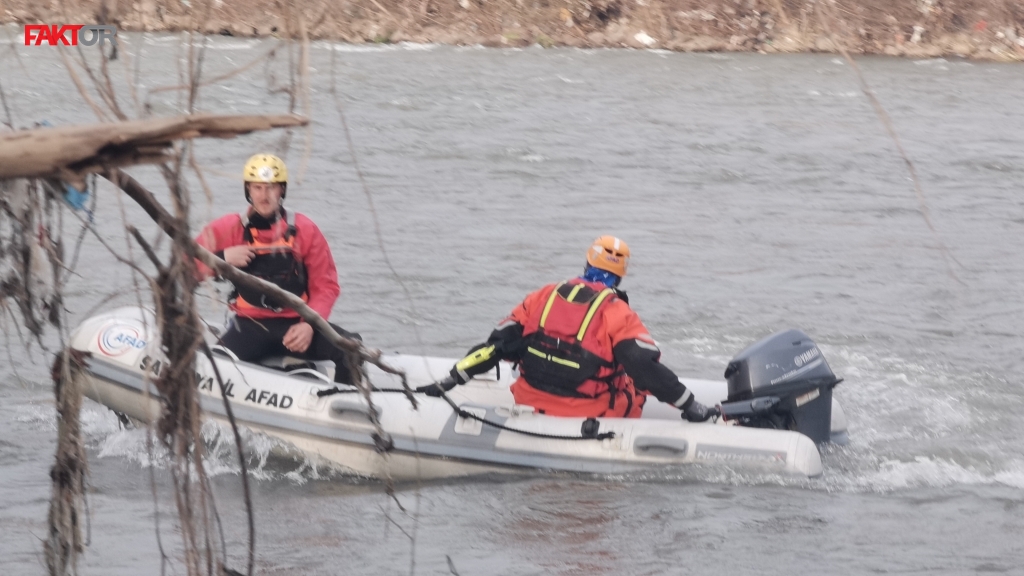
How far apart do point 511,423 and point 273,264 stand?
53.4 inches

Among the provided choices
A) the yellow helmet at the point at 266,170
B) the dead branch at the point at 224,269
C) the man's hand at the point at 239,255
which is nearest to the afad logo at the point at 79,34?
the dead branch at the point at 224,269

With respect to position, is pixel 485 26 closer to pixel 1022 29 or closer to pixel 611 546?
pixel 1022 29

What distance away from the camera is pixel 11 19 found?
226cm

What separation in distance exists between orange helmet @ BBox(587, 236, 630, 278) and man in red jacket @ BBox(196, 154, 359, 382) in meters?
1.31

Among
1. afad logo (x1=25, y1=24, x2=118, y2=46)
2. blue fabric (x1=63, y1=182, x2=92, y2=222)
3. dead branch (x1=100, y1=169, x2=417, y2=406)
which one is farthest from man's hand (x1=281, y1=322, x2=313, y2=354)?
blue fabric (x1=63, y1=182, x2=92, y2=222)

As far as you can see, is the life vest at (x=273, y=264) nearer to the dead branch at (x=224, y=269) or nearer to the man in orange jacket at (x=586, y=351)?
the man in orange jacket at (x=586, y=351)

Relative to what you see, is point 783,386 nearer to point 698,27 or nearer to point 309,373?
point 309,373

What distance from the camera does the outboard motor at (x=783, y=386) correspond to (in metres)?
6.02

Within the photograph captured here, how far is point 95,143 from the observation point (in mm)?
1931

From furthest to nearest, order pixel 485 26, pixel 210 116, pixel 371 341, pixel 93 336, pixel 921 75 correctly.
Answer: pixel 485 26
pixel 921 75
pixel 371 341
pixel 93 336
pixel 210 116

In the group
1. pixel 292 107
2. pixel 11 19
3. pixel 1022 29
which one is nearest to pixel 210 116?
pixel 292 107

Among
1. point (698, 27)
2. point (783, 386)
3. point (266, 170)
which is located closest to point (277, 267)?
point (266, 170)

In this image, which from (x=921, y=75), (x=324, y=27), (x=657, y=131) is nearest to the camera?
(x=324, y=27)

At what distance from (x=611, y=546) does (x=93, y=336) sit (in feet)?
9.68
